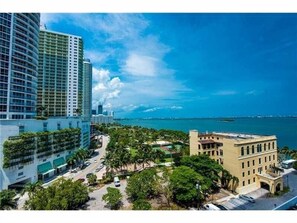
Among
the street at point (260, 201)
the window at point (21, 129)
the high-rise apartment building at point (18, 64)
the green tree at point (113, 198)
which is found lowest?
the street at point (260, 201)

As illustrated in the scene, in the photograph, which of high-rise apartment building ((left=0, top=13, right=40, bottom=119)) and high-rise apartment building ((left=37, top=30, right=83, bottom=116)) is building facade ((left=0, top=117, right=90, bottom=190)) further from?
high-rise apartment building ((left=37, top=30, right=83, bottom=116))

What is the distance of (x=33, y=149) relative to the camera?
14.3 m

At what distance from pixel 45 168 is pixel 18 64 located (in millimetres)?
7950

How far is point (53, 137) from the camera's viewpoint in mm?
16516

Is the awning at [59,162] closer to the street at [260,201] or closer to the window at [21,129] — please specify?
the window at [21,129]

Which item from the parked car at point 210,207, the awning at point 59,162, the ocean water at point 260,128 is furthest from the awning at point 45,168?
the ocean water at point 260,128

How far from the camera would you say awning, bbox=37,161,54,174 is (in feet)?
49.1

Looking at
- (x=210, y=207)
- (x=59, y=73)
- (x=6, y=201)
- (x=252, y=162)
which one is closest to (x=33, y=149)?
(x=6, y=201)

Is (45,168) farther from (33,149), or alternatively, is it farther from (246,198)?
(246,198)

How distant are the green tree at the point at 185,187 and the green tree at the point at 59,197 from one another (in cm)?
470

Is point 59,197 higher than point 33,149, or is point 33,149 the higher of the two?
point 33,149

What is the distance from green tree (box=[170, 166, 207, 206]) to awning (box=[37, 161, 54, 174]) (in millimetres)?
9678

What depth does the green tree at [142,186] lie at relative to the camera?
36.0ft

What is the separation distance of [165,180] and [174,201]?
1.20 m
